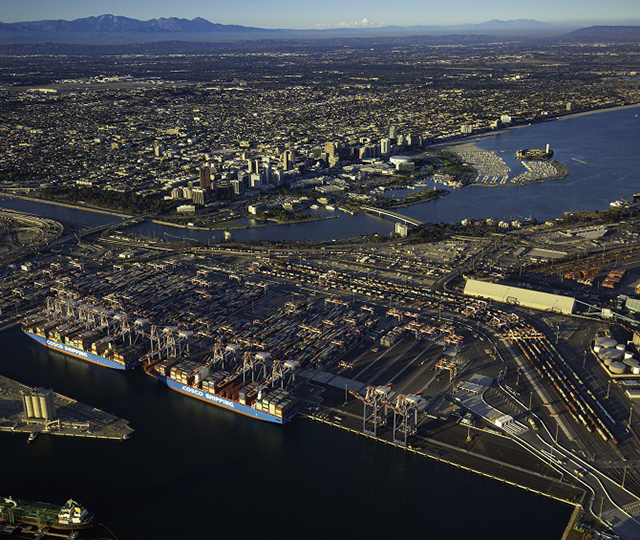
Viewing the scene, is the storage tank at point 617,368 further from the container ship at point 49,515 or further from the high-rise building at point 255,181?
the high-rise building at point 255,181

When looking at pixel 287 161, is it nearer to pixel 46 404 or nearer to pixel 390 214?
pixel 390 214

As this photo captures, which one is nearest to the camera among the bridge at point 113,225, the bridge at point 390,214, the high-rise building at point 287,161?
the bridge at point 113,225

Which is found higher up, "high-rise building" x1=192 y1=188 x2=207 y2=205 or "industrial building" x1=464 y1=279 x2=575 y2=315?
"high-rise building" x1=192 y1=188 x2=207 y2=205

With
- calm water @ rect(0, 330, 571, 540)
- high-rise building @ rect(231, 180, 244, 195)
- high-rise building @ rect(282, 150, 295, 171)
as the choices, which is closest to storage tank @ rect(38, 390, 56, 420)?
calm water @ rect(0, 330, 571, 540)

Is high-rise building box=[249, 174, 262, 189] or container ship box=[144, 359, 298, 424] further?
high-rise building box=[249, 174, 262, 189]

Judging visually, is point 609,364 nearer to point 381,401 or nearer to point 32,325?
point 381,401

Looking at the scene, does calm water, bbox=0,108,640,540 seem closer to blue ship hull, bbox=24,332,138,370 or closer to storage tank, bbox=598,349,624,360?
blue ship hull, bbox=24,332,138,370

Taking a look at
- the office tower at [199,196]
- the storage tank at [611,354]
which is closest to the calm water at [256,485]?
the storage tank at [611,354]

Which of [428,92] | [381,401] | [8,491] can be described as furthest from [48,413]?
[428,92]
